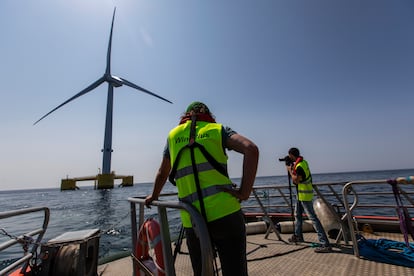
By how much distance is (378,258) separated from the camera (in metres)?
3.38

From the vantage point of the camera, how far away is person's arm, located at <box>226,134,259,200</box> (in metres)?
1.51

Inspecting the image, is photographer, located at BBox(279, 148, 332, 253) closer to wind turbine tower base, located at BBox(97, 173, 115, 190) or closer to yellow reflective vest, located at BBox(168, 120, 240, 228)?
yellow reflective vest, located at BBox(168, 120, 240, 228)

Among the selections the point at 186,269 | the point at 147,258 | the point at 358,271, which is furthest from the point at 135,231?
the point at 358,271

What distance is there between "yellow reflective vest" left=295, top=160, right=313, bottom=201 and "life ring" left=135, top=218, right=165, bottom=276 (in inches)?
122

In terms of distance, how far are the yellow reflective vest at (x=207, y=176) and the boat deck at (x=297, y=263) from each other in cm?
229

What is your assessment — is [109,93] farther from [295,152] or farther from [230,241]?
[230,241]

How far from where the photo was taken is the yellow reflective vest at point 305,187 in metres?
4.38

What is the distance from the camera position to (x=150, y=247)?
207 centimetres

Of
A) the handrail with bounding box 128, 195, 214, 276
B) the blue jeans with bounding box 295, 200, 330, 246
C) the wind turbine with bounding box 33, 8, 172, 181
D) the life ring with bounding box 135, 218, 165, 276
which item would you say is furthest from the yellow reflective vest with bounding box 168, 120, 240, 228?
the wind turbine with bounding box 33, 8, 172, 181

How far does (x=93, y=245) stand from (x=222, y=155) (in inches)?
106

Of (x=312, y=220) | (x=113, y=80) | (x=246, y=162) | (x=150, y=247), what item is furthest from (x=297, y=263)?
(x=113, y=80)

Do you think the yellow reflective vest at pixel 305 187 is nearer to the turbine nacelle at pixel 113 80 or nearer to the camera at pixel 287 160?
the camera at pixel 287 160

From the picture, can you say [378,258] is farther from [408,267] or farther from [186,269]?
[186,269]

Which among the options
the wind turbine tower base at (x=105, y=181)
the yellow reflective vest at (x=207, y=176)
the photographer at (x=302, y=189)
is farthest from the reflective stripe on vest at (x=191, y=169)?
the wind turbine tower base at (x=105, y=181)
